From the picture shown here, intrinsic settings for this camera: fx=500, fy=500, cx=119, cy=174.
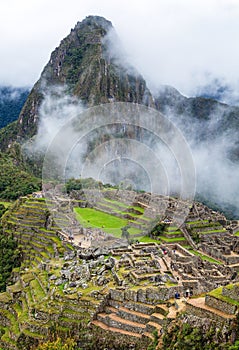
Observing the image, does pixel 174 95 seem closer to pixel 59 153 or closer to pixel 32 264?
pixel 59 153

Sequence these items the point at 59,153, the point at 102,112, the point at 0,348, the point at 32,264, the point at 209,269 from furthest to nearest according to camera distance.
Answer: the point at 102,112
the point at 59,153
the point at 32,264
the point at 209,269
the point at 0,348

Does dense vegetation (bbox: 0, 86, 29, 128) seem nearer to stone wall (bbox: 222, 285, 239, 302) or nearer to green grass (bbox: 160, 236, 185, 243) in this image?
green grass (bbox: 160, 236, 185, 243)

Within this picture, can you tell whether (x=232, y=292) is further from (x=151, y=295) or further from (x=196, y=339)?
(x=151, y=295)

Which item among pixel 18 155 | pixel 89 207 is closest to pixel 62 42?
pixel 18 155

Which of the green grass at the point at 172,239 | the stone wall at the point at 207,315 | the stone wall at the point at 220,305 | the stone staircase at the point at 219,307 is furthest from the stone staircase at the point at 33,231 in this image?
the stone wall at the point at 220,305

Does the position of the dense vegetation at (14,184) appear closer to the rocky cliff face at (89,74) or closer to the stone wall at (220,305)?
the stone wall at (220,305)
